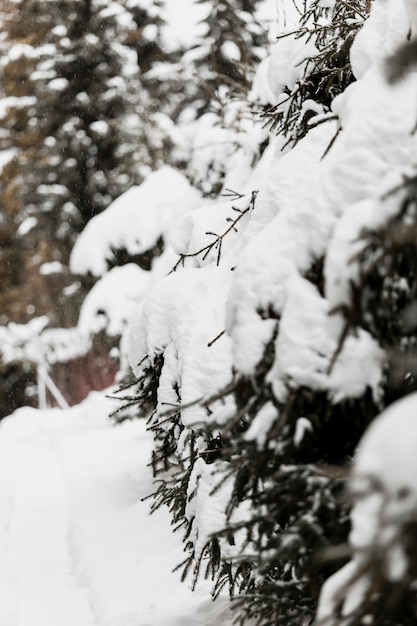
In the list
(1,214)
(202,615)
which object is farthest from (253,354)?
(1,214)

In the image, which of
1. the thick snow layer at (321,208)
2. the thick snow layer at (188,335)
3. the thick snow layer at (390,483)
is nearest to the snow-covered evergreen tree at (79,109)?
the thick snow layer at (188,335)

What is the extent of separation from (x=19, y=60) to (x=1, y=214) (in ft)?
18.7

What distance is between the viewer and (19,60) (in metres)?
20.7

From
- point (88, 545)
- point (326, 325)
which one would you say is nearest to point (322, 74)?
point (326, 325)

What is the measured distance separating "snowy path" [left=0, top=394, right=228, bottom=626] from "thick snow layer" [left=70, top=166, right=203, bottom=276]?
2811 millimetres

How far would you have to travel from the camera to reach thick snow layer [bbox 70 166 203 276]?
8039mm

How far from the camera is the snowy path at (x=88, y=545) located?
471cm

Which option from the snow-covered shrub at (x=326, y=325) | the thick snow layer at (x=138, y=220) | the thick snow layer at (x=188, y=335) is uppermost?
the snow-covered shrub at (x=326, y=325)

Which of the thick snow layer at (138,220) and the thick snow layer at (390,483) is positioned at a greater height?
the thick snow layer at (390,483)

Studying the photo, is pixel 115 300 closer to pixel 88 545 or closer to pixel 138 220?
pixel 138 220

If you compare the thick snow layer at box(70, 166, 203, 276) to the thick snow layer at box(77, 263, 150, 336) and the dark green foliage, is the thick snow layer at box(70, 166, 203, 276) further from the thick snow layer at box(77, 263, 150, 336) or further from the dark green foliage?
the dark green foliage

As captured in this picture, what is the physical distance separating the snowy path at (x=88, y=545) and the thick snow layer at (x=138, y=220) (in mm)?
2811

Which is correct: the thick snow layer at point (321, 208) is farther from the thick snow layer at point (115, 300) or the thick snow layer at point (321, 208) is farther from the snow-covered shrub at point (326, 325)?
the thick snow layer at point (115, 300)

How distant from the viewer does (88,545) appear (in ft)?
20.3
